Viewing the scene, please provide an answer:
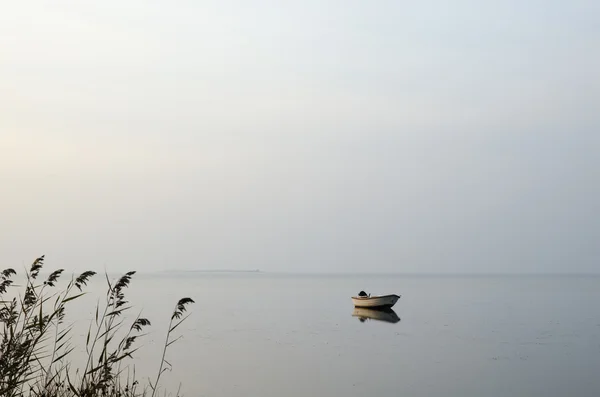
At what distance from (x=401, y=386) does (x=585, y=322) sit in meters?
34.2

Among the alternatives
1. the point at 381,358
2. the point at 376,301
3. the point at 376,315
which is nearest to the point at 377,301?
the point at 376,301

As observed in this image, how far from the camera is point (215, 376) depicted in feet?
83.7

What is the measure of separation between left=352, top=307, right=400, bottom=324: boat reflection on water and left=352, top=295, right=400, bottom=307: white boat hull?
2.26 feet

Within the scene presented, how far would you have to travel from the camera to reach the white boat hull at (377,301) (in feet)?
186

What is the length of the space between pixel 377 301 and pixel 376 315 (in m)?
1.69

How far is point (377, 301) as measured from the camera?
189ft

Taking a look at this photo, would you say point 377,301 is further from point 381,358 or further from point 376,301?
point 381,358

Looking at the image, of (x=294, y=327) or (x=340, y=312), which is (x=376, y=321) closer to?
(x=294, y=327)

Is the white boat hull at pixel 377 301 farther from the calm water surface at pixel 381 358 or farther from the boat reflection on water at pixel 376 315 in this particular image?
the calm water surface at pixel 381 358

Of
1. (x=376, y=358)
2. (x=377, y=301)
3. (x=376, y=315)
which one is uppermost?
(x=377, y=301)

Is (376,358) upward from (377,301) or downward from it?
→ downward

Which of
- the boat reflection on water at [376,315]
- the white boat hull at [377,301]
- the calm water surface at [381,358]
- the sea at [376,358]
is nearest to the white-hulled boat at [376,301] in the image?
the white boat hull at [377,301]

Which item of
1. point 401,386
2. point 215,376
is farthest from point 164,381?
point 401,386

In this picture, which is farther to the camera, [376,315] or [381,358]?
[376,315]
